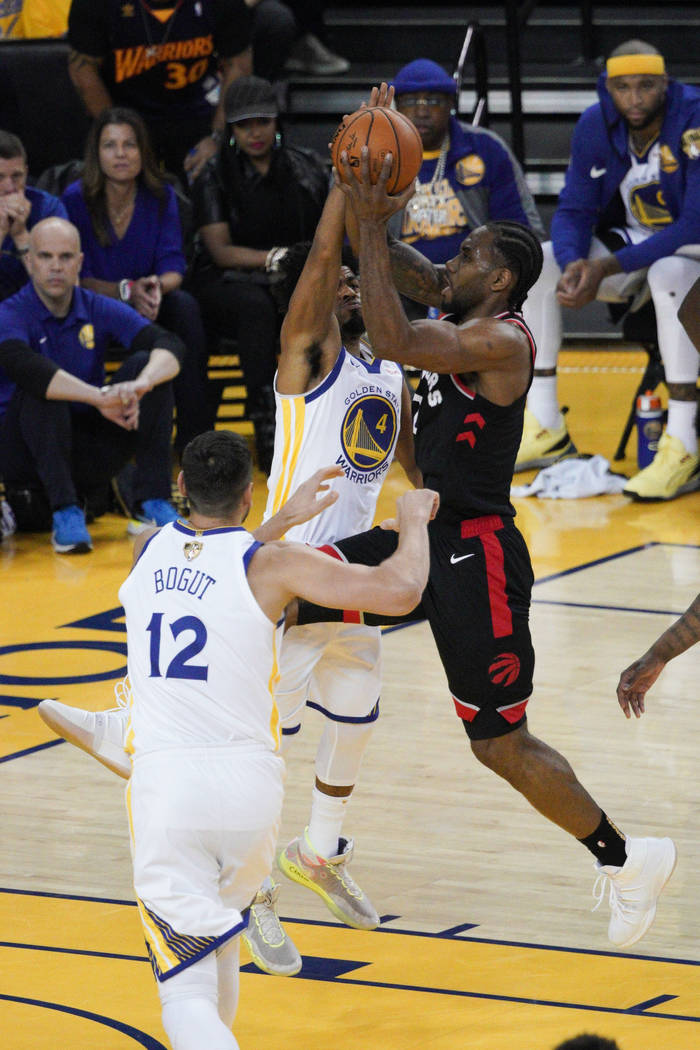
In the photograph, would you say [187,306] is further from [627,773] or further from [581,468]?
[627,773]

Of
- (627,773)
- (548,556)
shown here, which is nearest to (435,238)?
(548,556)

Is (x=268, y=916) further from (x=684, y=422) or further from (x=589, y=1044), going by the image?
(x=684, y=422)

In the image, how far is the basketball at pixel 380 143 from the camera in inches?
150

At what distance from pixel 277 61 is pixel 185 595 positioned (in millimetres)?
8653

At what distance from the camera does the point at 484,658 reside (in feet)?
12.8

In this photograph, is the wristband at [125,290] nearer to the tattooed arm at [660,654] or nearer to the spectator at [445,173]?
the spectator at [445,173]

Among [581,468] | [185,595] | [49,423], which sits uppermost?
[185,595]

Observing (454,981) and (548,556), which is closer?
(454,981)

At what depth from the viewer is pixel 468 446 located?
399 centimetres

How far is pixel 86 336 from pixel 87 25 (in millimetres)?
2301

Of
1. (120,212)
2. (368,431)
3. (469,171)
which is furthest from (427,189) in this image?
(368,431)

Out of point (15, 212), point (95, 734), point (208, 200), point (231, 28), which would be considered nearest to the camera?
point (95, 734)

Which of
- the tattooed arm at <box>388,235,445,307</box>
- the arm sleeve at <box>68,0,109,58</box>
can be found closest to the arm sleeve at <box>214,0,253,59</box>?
the arm sleeve at <box>68,0,109,58</box>

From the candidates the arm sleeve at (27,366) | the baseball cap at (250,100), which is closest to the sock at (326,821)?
the arm sleeve at (27,366)
